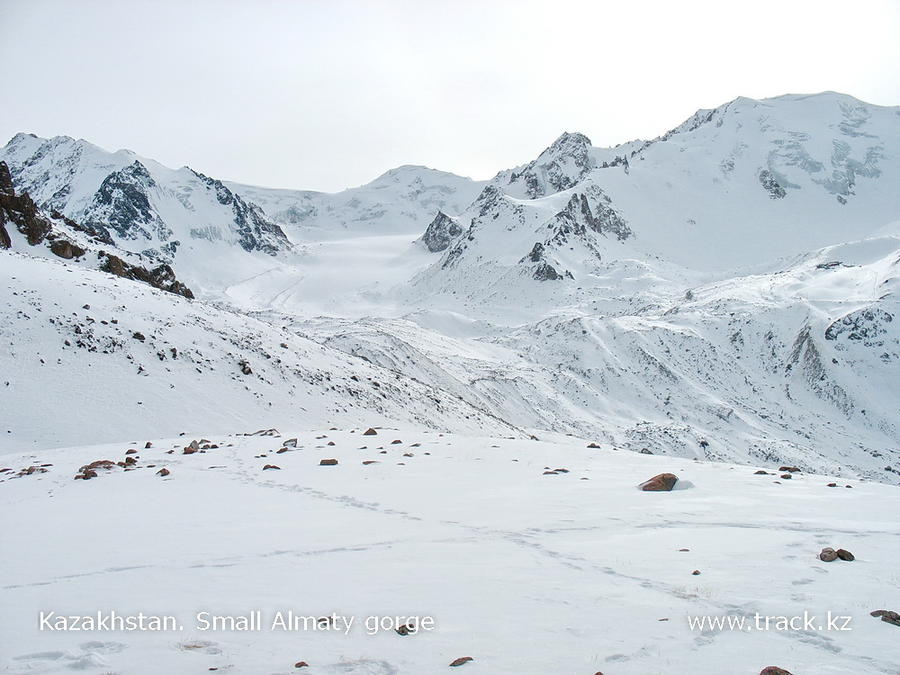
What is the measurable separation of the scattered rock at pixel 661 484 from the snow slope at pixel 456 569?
23 centimetres

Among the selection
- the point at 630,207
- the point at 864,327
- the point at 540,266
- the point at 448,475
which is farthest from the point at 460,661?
the point at 630,207

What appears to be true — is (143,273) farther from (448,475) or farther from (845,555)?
(845,555)

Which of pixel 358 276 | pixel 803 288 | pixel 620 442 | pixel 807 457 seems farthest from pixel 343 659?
pixel 358 276

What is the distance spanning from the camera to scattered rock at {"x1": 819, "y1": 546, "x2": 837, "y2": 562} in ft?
27.1

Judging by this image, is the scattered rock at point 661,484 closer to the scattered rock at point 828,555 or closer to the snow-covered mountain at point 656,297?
the scattered rock at point 828,555

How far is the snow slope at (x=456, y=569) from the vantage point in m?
5.76

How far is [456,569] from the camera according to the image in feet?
26.5

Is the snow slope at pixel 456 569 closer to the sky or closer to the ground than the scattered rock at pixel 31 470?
closer to the sky

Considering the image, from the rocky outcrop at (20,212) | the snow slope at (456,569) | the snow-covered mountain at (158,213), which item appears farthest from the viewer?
the snow-covered mountain at (158,213)

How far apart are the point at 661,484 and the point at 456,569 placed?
7150 millimetres

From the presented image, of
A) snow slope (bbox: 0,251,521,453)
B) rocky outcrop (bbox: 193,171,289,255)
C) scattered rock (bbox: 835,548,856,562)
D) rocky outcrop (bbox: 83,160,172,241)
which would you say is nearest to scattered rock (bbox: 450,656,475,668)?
scattered rock (bbox: 835,548,856,562)

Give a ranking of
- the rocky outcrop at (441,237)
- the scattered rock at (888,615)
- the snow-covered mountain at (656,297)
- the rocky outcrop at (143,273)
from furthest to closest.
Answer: the rocky outcrop at (441,237), the snow-covered mountain at (656,297), the rocky outcrop at (143,273), the scattered rock at (888,615)

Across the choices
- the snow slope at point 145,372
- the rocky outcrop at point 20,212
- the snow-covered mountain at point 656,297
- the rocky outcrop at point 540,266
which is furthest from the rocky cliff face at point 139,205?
the snow slope at point 145,372

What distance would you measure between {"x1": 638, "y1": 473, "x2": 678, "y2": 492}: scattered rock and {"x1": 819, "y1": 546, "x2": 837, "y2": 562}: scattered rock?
4.97 m
